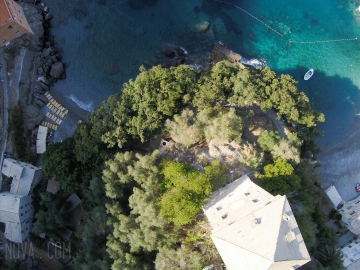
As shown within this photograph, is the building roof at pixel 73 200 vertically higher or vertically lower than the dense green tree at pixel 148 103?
lower

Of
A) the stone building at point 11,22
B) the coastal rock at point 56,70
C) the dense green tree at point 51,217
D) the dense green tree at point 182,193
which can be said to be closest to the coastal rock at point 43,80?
the coastal rock at point 56,70

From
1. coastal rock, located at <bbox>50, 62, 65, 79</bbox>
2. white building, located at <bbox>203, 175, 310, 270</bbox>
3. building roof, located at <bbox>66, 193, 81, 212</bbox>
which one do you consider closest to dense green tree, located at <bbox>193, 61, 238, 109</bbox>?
white building, located at <bbox>203, 175, 310, 270</bbox>

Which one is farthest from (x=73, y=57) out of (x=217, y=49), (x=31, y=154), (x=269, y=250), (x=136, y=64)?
(x=269, y=250)

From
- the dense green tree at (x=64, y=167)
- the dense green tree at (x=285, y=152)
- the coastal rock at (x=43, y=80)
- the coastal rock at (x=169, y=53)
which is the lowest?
the dense green tree at (x=64, y=167)

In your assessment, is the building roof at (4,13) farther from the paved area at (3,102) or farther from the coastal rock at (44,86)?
the coastal rock at (44,86)

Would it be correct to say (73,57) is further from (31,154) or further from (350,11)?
(350,11)

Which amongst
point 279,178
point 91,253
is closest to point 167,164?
point 279,178
